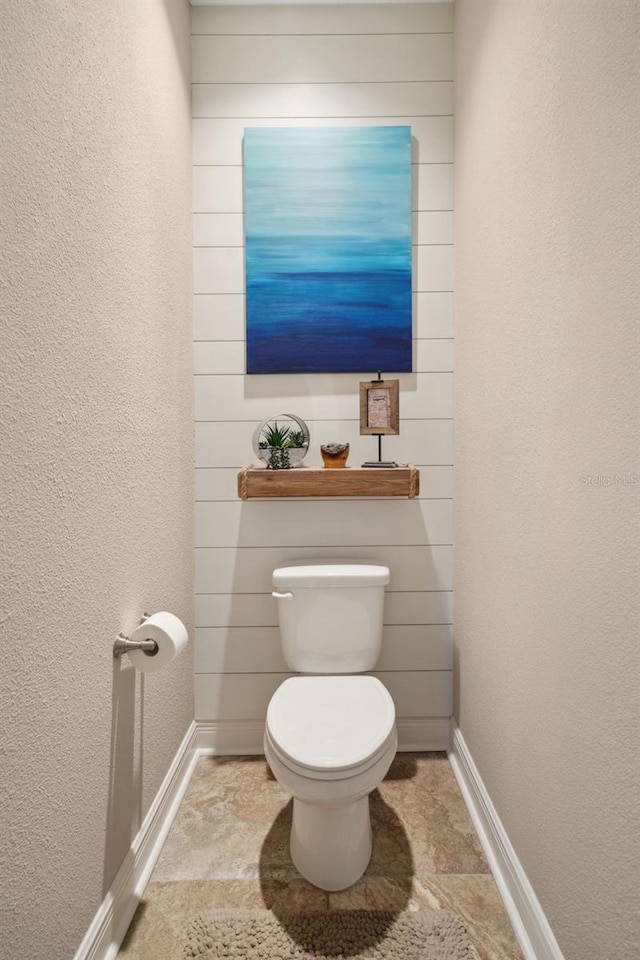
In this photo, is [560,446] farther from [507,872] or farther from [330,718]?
[507,872]

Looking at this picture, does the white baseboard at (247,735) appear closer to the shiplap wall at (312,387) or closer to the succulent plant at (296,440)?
the shiplap wall at (312,387)

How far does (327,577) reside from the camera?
172 centimetres

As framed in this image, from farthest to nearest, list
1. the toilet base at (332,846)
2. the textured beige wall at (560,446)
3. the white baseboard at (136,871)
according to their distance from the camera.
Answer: the toilet base at (332,846) < the white baseboard at (136,871) < the textured beige wall at (560,446)

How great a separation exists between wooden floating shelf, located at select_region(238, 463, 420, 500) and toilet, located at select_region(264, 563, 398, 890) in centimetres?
27

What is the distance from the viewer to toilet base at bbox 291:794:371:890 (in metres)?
1.34

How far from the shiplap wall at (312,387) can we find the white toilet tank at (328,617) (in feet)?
0.68

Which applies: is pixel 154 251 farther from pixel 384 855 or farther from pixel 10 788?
pixel 384 855

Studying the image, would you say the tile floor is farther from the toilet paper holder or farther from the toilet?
the toilet paper holder

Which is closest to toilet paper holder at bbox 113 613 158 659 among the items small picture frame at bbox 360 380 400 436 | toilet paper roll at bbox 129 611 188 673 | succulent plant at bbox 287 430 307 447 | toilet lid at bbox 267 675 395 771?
toilet paper roll at bbox 129 611 188 673

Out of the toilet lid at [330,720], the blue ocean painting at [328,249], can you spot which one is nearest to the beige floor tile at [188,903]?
the toilet lid at [330,720]

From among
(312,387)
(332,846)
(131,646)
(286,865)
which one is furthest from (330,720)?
(312,387)

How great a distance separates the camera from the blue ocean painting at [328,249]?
1.85 m

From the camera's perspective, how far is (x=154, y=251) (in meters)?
1.47

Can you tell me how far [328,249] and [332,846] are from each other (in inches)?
73.5
